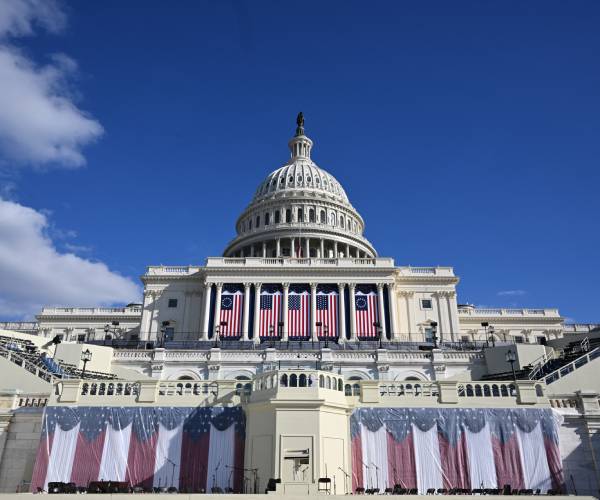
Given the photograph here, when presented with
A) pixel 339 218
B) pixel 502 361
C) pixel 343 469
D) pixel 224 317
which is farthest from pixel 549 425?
pixel 339 218

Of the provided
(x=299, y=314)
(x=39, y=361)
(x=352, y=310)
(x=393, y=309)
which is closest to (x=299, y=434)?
(x=39, y=361)

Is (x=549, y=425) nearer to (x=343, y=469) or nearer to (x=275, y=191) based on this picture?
(x=343, y=469)

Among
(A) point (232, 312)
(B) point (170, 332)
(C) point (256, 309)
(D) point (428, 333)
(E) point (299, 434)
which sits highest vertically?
(C) point (256, 309)

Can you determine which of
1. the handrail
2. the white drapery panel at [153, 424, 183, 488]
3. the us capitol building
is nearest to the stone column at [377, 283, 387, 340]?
the us capitol building

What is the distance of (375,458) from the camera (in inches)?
903

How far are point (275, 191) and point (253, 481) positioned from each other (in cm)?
8691

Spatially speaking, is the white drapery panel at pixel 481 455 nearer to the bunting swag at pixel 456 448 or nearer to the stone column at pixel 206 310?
the bunting swag at pixel 456 448

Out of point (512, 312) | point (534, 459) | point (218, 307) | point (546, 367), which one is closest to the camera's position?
point (534, 459)

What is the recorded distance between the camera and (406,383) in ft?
80.2

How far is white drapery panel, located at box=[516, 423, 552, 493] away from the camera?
74.3ft

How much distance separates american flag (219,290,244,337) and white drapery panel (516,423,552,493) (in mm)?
43751

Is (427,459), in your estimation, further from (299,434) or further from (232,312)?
(232,312)

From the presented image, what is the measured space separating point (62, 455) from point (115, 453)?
2310 mm

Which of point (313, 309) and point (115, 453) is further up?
point (313, 309)
